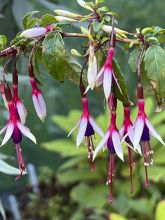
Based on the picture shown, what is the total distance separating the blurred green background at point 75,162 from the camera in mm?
1901

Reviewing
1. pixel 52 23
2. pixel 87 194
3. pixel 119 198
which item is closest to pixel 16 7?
pixel 52 23

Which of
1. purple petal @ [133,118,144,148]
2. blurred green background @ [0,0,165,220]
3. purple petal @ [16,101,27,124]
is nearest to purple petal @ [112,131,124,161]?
purple petal @ [133,118,144,148]

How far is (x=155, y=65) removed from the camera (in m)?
0.64

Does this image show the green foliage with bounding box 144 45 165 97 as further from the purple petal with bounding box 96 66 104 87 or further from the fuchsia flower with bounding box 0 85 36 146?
the fuchsia flower with bounding box 0 85 36 146

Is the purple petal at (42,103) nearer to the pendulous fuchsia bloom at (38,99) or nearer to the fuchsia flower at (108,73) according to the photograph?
the pendulous fuchsia bloom at (38,99)

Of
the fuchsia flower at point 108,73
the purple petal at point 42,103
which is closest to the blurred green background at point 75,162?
the purple petal at point 42,103

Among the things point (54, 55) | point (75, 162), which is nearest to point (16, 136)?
point (54, 55)

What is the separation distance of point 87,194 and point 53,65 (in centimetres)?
197

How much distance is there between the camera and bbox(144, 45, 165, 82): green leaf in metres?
0.64

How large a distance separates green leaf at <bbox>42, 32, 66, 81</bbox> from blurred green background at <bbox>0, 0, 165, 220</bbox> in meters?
0.86

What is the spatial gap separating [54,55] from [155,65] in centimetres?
11

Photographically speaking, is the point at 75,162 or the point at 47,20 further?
the point at 75,162

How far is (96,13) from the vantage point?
689 millimetres

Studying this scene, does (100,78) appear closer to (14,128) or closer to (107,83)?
(107,83)
